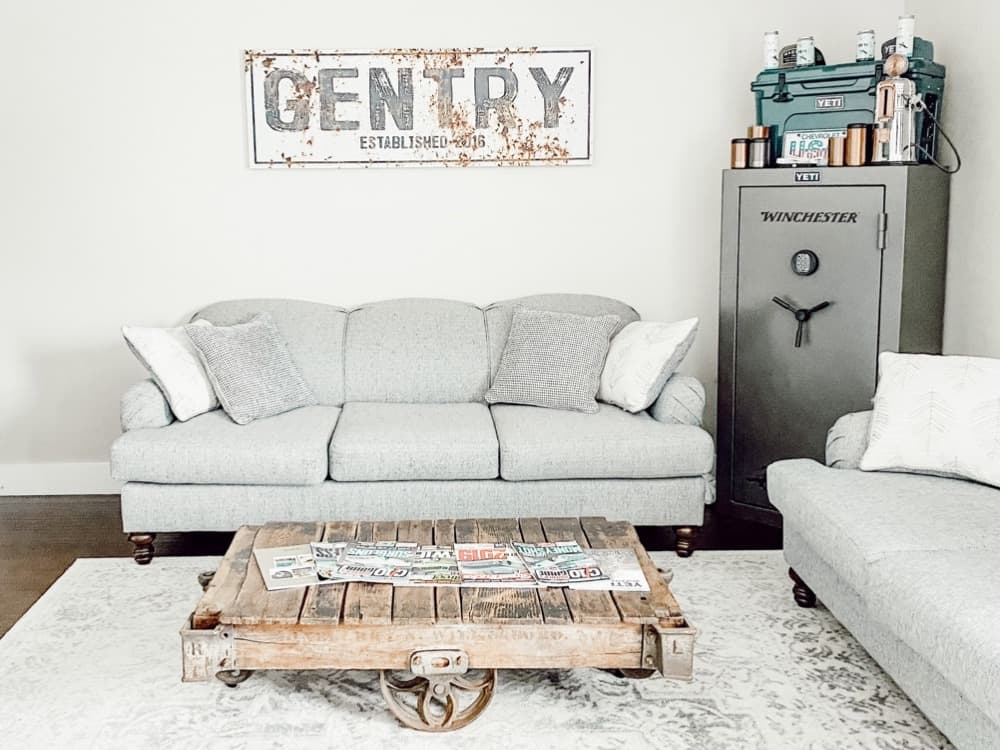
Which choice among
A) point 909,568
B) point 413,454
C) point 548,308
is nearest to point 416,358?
point 548,308

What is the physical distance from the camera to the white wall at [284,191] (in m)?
4.43

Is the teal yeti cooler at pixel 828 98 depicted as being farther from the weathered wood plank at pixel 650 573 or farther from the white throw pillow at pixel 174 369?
the white throw pillow at pixel 174 369

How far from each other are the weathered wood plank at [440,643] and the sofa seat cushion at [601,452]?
1.27 meters

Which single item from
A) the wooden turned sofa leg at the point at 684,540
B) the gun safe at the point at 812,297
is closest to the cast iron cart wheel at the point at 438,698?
the wooden turned sofa leg at the point at 684,540

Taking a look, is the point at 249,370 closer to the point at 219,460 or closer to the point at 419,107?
the point at 219,460

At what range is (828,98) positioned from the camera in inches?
153

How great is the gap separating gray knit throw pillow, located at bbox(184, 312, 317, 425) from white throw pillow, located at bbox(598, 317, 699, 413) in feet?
3.82

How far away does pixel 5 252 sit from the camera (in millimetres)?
4523

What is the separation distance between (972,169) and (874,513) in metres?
1.70

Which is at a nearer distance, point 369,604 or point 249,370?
point 369,604

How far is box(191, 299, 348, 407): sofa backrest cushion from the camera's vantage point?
4.25m

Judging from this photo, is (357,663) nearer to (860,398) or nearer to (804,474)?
(804,474)

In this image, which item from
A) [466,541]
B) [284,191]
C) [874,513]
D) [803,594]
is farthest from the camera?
[284,191]

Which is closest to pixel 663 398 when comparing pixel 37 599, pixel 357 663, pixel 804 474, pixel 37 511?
pixel 804 474
